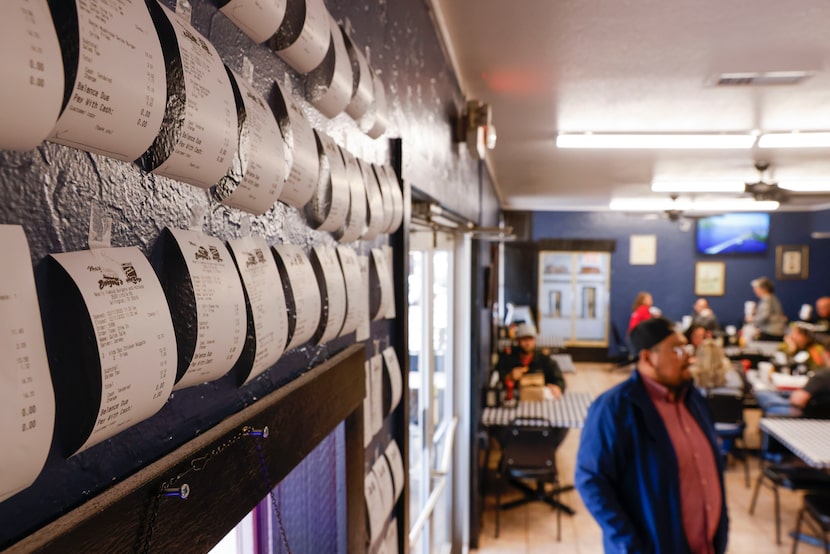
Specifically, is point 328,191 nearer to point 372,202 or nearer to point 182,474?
point 372,202

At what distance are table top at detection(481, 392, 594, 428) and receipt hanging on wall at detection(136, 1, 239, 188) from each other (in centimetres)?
415

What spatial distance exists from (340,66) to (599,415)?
2094 millimetres

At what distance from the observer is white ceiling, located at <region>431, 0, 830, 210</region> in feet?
6.66

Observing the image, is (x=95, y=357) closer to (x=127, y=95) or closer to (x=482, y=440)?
(x=127, y=95)

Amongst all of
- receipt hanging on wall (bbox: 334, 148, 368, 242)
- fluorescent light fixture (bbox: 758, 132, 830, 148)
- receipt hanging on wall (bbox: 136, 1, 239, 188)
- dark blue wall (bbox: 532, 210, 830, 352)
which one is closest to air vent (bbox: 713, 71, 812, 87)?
fluorescent light fixture (bbox: 758, 132, 830, 148)

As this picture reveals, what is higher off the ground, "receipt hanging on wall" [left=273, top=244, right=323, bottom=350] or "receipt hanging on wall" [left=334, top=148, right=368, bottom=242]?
"receipt hanging on wall" [left=334, top=148, right=368, bottom=242]

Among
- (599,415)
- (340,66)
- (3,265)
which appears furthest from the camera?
(599,415)

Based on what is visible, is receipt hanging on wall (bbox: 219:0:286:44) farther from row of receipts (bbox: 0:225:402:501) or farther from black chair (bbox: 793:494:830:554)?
black chair (bbox: 793:494:830:554)

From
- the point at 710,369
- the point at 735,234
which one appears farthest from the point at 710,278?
the point at 710,369

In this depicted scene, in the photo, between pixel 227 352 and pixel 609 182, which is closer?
pixel 227 352

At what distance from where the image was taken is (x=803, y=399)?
194 inches

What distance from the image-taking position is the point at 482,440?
15.8 ft

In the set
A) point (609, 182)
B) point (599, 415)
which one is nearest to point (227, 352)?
point (599, 415)

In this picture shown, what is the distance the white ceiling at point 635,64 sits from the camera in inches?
80.0
